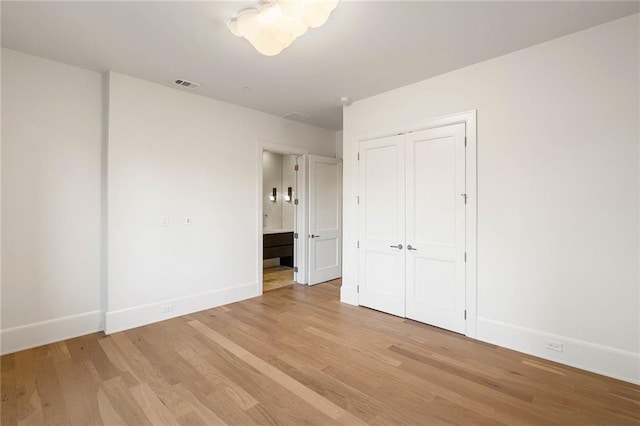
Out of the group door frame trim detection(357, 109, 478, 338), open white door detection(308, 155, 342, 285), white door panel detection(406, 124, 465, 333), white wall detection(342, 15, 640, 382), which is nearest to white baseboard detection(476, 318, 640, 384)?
white wall detection(342, 15, 640, 382)

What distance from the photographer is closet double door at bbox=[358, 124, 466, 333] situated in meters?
3.28

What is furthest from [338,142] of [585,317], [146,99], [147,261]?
[585,317]

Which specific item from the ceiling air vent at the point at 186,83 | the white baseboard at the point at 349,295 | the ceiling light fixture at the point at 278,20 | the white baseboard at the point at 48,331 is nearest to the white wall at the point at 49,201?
the white baseboard at the point at 48,331

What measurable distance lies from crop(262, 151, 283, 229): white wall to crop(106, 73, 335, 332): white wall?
212cm

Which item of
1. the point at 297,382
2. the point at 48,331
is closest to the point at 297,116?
the point at 297,382

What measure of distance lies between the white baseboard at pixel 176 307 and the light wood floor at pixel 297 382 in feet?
0.57

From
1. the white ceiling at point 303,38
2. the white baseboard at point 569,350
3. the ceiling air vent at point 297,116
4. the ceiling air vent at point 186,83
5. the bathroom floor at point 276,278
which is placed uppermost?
the ceiling air vent at point 297,116

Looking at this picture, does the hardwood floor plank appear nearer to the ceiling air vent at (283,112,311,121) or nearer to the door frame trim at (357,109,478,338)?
the door frame trim at (357,109,478,338)

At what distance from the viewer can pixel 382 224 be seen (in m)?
3.93

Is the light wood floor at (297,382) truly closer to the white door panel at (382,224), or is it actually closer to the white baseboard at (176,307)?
the white baseboard at (176,307)

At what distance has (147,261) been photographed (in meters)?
3.57

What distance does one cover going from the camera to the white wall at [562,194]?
2381mm

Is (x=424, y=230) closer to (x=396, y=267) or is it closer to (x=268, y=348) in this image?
(x=396, y=267)

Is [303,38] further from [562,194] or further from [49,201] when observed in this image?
[49,201]
